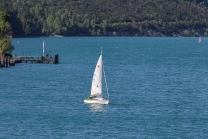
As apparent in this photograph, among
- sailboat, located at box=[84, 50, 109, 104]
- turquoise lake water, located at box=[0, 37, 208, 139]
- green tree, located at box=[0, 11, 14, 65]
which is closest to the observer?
turquoise lake water, located at box=[0, 37, 208, 139]

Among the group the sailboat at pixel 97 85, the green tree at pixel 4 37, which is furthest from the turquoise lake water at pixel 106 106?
the green tree at pixel 4 37

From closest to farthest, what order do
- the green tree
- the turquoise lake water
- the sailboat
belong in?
the turquoise lake water, the sailboat, the green tree

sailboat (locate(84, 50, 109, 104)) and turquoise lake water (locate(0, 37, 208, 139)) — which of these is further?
sailboat (locate(84, 50, 109, 104))

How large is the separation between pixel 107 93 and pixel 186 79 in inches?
1025

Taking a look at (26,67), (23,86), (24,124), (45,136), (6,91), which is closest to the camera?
(45,136)

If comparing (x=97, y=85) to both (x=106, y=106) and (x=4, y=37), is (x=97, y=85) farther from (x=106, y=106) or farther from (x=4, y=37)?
(x=4, y=37)

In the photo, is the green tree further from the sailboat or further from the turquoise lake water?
the sailboat

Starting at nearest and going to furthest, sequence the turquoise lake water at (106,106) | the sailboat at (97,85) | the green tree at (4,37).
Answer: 1. the turquoise lake water at (106,106)
2. the sailboat at (97,85)
3. the green tree at (4,37)

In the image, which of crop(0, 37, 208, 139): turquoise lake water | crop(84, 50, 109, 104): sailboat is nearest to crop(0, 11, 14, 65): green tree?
crop(0, 37, 208, 139): turquoise lake water

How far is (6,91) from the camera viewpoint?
88.5 m

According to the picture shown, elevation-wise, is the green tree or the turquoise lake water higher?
the green tree

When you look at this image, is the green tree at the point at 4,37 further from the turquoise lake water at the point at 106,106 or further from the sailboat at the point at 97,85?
the sailboat at the point at 97,85

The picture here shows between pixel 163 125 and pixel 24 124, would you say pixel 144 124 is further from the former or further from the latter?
pixel 24 124

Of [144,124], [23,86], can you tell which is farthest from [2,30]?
[144,124]
